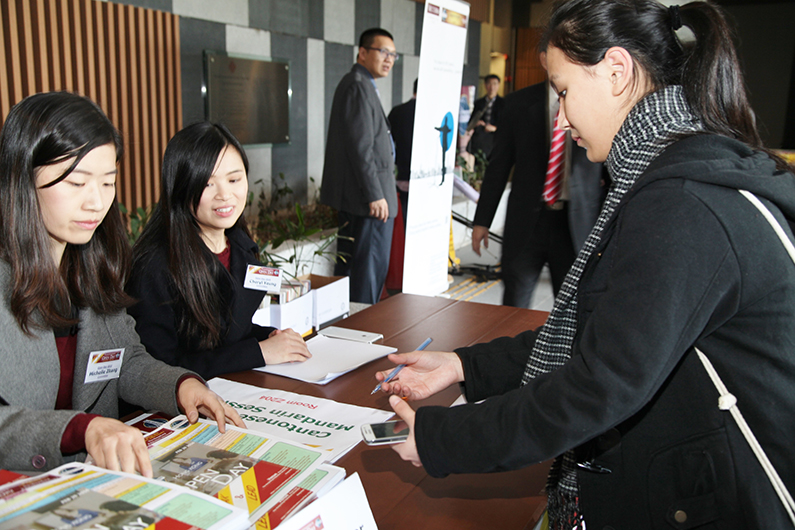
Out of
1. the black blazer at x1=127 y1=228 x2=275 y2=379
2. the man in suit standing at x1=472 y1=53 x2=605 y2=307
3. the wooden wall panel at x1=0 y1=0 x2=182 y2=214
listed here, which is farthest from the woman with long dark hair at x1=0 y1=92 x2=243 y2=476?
the wooden wall panel at x1=0 y1=0 x2=182 y2=214

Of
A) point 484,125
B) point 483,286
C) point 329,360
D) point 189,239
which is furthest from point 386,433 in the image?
point 484,125

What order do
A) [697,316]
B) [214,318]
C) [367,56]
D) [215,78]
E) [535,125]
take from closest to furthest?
[697,316]
[214,318]
[535,125]
[367,56]
[215,78]

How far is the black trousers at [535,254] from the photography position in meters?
2.73

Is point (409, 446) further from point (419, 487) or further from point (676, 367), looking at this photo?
point (676, 367)

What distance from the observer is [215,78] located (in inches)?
199

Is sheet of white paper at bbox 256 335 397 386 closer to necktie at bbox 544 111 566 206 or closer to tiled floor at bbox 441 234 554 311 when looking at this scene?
necktie at bbox 544 111 566 206

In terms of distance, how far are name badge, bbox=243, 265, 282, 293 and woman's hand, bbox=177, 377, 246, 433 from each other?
0.53m

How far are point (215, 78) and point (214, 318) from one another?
385cm

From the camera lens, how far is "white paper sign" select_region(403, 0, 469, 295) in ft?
12.0

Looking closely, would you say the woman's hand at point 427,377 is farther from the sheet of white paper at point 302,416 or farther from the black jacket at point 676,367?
the black jacket at point 676,367

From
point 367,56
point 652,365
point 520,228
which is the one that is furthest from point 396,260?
point 652,365

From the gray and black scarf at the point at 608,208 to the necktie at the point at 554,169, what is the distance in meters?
1.65

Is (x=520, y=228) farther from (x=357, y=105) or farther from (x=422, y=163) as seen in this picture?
(x=357, y=105)

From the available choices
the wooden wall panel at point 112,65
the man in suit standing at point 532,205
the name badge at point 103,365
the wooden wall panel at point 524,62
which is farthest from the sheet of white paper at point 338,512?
the wooden wall panel at point 524,62
